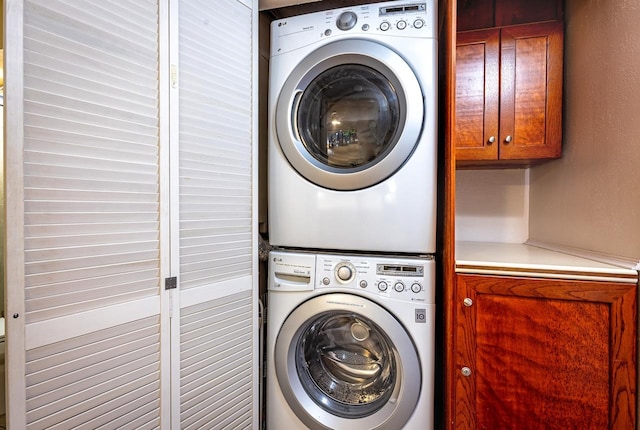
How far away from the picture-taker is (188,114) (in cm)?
111

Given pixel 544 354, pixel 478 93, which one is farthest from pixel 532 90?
pixel 544 354

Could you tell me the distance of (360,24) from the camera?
1328 millimetres

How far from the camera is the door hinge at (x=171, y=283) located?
3.41ft

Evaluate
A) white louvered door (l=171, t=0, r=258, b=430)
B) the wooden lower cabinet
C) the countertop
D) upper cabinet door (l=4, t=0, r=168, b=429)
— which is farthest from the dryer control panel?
the wooden lower cabinet

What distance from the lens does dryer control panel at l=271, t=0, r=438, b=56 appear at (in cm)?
127

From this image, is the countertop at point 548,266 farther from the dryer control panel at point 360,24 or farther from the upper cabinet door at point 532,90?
the dryer control panel at point 360,24

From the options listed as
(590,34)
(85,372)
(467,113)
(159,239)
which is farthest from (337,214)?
(590,34)

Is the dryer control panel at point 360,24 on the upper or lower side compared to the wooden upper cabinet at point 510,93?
upper

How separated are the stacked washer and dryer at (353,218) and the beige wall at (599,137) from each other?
625 millimetres

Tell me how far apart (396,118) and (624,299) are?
0.99 metres

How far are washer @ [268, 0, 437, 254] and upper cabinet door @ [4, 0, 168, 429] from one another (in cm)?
55

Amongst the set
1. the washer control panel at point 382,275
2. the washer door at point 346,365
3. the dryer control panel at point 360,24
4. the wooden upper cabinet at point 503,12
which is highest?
the wooden upper cabinet at point 503,12

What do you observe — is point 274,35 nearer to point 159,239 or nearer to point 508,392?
point 159,239

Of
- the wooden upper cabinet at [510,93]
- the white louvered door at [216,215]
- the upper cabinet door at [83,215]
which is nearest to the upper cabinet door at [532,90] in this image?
the wooden upper cabinet at [510,93]
